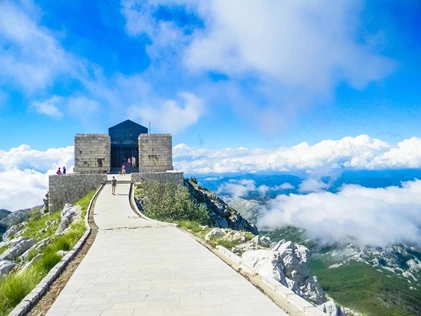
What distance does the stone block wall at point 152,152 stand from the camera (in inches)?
1388

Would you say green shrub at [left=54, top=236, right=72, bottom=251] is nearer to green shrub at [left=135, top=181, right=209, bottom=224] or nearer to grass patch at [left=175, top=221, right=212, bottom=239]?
grass patch at [left=175, top=221, right=212, bottom=239]

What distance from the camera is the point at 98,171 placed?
34.8 metres

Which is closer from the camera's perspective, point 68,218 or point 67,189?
point 68,218

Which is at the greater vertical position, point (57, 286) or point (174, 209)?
point (174, 209)

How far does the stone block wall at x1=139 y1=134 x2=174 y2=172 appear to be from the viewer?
116ft

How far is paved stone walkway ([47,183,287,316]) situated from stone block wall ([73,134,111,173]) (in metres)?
22.9

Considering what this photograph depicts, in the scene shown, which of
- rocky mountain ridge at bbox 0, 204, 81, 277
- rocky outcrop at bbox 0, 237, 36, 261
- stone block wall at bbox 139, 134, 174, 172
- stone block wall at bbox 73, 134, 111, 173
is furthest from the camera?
stone block wall at bbox 139, 134, 174, 172

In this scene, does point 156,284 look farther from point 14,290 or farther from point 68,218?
point 68,218

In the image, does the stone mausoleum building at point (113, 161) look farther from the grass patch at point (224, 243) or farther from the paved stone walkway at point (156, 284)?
the paved stone walkway at point (156, 284)

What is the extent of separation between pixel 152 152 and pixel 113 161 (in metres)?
6.24

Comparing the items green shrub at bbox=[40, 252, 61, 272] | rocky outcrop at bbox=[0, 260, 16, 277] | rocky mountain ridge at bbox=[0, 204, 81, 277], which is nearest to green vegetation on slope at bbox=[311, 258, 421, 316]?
rocky mountain ridge at bbox=[0, 204, 81, 277]

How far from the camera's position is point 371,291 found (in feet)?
498

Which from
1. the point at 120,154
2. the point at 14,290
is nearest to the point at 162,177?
the point at 120,154

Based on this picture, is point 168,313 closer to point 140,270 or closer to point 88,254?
point 140,270
